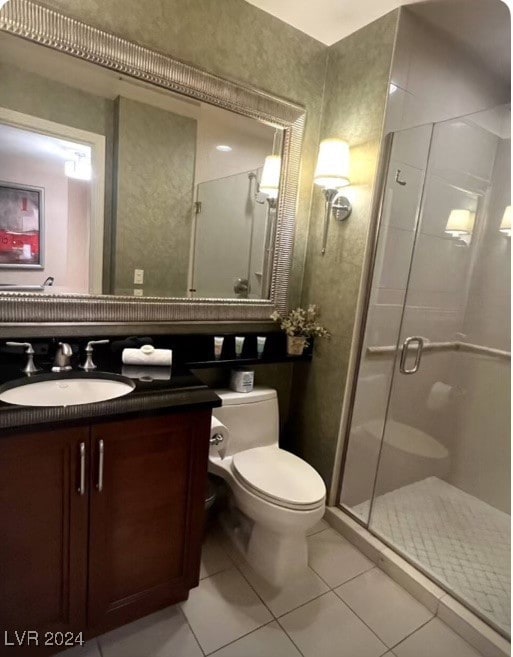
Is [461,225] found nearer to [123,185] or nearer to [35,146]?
[123,185]

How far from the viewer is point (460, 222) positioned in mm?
2066

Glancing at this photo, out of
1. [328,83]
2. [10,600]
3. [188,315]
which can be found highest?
[328,83]

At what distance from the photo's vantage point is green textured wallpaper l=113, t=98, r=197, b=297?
157cm

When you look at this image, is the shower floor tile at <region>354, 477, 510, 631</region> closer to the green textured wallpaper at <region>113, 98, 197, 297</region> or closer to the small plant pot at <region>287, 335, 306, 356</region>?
the small plant pot at <region>287, 335, 306, 356</region>

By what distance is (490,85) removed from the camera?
2105 millimetres

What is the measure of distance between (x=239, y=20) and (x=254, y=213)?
0.83 m

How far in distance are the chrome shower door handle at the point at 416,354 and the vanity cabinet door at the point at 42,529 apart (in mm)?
1583

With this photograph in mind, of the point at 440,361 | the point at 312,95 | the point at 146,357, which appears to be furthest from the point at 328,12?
the point at 440,361

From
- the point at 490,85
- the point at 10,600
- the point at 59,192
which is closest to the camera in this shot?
the point at 10,600

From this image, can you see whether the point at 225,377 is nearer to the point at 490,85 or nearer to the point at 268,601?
A: the point at 268,601

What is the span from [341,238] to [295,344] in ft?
1.96

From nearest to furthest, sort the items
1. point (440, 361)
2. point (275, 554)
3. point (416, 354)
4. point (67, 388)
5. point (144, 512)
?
1. point (144, 512)
2. point (67, 388)
3. point (275, 554)
4. point (416, 354)
5. point (440, 361)

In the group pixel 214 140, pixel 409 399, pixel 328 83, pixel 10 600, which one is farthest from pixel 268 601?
pixel 328 83

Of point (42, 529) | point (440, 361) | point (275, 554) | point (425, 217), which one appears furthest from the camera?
point (440, 361)
